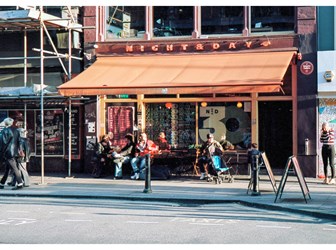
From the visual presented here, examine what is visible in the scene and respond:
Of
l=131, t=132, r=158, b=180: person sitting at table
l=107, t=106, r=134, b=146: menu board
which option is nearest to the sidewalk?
l=131, t=132, r=158, b=180: person sitting at table

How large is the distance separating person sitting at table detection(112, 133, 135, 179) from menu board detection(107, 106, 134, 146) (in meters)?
0.78

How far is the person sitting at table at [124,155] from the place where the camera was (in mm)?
18297

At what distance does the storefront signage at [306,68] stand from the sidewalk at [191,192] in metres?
3.00

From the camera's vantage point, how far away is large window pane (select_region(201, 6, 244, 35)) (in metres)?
18.8

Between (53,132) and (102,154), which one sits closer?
(102,154)

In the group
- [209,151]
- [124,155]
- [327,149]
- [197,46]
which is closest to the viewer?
[327,149]

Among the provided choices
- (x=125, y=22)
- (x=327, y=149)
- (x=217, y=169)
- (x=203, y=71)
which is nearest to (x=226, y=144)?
(x=217, y=169)

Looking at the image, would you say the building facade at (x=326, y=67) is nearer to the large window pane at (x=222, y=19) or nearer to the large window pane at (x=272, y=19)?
the large window pane at (x=272, y=19)

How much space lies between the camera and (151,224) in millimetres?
10289

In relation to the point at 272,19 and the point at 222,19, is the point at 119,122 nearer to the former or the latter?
the point at 222,19

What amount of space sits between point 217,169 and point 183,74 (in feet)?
9.42

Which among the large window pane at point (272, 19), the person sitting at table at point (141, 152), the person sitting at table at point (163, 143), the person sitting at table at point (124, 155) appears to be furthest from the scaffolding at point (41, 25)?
the large window pane at point (272, 19)

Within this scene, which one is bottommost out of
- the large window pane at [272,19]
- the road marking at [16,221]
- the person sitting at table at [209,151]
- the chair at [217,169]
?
the road marking at [16,221]
